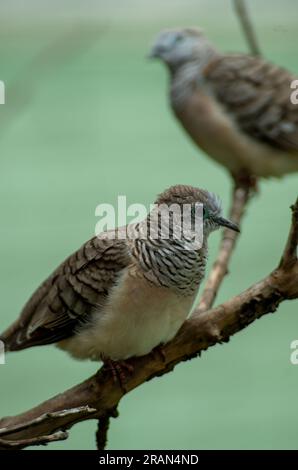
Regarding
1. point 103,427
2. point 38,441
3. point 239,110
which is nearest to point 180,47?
point 239,110

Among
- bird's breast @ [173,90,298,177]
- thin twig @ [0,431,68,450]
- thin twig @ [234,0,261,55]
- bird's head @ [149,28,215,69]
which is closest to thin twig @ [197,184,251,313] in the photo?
bird's breast @ [173,90,298,177]

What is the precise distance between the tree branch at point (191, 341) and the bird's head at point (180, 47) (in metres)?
1.74

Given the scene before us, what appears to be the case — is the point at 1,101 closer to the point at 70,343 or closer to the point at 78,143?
the point at 70,343

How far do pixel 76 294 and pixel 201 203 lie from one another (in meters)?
0.42

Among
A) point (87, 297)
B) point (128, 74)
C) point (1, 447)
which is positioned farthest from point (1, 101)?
point (128, 74)

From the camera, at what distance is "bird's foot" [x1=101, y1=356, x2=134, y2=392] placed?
2.14 meters

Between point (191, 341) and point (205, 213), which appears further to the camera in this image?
point (191, 341)

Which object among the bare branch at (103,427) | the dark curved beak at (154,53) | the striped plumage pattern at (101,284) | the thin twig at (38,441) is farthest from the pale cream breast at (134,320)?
the dark curved beak at (154,53)

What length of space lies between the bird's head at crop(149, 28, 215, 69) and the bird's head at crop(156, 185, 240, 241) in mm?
1793

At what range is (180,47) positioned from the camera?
378 cm

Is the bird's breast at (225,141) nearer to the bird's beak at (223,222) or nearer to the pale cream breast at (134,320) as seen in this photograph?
the pale cream breast at (134,320)

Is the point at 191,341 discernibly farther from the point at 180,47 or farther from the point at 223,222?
the point at 180,47

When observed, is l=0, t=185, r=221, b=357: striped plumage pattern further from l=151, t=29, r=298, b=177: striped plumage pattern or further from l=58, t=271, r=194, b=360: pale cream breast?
l=151, t=29, r=298, b=177: striped plumage pattern

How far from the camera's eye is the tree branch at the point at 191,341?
79.4 inches
